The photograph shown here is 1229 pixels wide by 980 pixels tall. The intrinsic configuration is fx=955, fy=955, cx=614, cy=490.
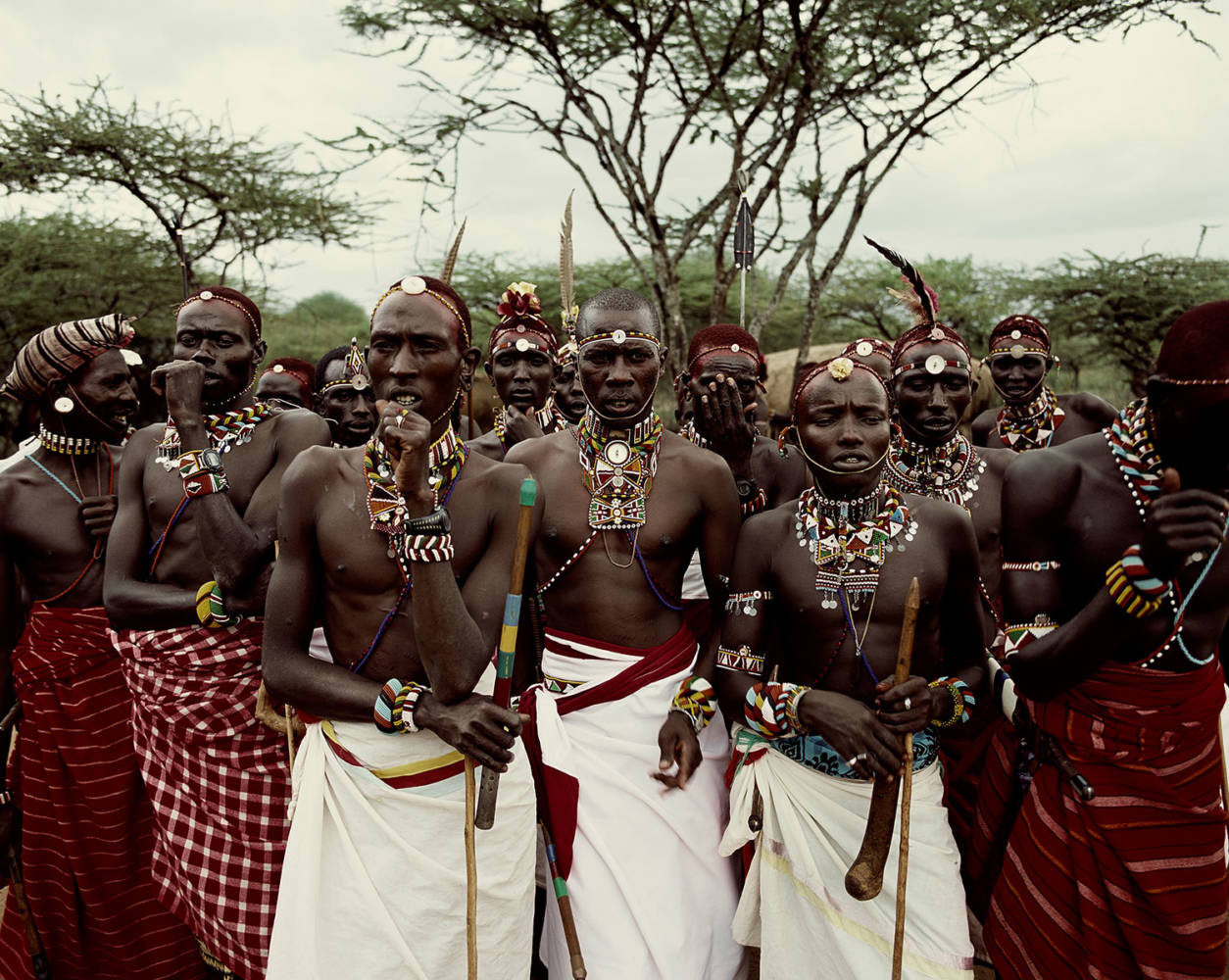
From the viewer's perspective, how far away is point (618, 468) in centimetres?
382

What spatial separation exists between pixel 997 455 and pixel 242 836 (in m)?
3.92

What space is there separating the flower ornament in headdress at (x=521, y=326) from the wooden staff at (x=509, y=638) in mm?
3522

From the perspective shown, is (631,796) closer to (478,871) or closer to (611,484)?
(478,871)

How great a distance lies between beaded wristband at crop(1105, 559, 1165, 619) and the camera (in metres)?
2.74

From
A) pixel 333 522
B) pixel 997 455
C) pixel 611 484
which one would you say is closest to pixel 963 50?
pixel 997 455

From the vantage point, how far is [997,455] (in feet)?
16.1

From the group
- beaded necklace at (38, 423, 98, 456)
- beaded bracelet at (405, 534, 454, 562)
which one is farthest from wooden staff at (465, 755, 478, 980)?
beaded necklace at (38, 423, 98, 456)

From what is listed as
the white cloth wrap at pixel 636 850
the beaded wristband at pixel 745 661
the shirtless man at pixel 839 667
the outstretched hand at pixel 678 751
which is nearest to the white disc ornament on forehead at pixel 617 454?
the shirtless man at pixel 839 667

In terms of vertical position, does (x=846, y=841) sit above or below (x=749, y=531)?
below

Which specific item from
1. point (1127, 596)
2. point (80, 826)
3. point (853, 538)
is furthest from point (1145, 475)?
point (80, 826)

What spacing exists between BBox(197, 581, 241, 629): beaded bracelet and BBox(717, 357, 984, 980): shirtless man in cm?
190

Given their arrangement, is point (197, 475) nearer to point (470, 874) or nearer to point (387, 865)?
point (387, 865)

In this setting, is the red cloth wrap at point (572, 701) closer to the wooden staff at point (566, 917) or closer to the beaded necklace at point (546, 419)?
the wooden staff at point (566, 917)

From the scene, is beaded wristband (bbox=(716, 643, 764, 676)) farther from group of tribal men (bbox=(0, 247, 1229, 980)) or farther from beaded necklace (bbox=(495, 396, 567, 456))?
beaded necklace (bbox=(495, 396, 567, 456))
